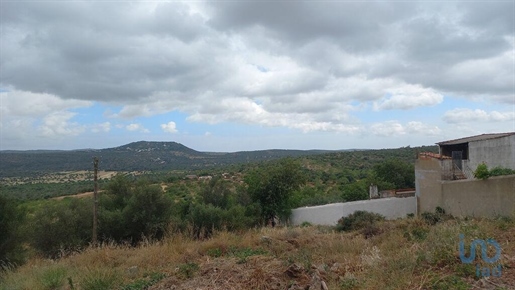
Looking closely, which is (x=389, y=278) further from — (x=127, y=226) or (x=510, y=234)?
(x=127, y=226)

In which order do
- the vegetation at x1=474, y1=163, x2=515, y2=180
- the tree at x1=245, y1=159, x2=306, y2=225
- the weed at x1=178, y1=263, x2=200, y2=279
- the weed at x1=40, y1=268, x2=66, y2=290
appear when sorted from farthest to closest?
the tree at x1=245, y1=159, x2=306, y2=225
the vegetation at x1=474, y1=163, x2=515, y2=180
the weed at x1=40, y1=268, x2=66, y2=290
the weed at x1=178, y1=263, x2=200, y2=279

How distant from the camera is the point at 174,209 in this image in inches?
917

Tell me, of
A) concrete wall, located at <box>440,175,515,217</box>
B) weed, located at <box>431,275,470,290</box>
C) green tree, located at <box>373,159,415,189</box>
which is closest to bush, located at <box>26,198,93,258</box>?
concrete wall, located at <box>440,175,515,217</box>

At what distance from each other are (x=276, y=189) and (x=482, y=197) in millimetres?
13514

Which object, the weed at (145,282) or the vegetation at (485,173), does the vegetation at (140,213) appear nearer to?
the weed at (145,282)

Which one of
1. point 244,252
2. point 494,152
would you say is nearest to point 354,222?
point 244,252

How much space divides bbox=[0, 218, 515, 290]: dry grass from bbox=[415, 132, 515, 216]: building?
1016cm

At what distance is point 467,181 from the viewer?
19.6 m

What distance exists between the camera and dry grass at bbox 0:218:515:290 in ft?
17.1

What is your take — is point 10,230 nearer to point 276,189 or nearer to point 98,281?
point 98,281

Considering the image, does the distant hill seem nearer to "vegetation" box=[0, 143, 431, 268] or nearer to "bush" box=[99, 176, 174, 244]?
"vegetation" box=[0, 143, 431, 268]

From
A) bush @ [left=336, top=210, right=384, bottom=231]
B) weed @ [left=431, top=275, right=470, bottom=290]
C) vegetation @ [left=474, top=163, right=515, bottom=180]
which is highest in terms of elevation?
A: vegetation @ [left=474, top=163, right=515, bottom=180]

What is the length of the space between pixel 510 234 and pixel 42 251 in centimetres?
2255

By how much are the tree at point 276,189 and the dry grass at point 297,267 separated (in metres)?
18.3
